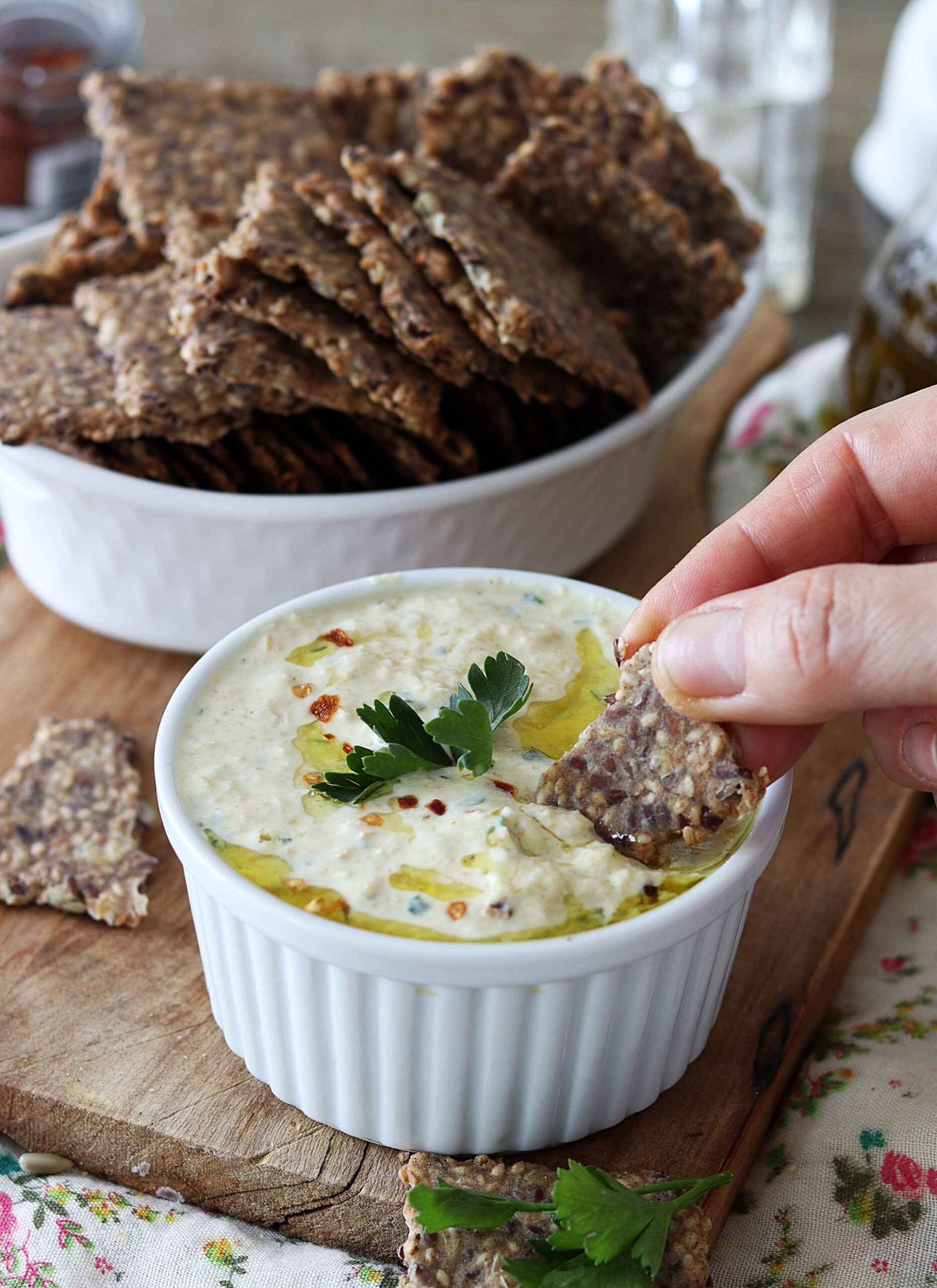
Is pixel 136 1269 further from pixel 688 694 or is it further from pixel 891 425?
pixel 891 425

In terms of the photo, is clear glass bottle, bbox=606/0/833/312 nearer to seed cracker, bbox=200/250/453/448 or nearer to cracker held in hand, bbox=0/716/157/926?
seed cracker, bbox=200/250/453/448

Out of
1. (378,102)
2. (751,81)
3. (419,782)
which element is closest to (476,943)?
(419,782)

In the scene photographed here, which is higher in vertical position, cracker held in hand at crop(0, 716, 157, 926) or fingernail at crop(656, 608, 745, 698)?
fingernail at crop(656, 608, 745, 698)

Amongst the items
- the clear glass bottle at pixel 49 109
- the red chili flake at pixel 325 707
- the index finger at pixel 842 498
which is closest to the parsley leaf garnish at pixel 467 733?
the red chili flake at pixel 325 707

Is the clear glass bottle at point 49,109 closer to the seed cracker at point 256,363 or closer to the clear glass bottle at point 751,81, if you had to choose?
the clear glass bottle at point 751,81

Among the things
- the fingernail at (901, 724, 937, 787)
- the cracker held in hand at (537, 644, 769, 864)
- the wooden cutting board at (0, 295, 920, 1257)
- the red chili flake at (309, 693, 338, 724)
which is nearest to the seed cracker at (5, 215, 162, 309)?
the wooden cutting board at (0, 295, 920, 1257)

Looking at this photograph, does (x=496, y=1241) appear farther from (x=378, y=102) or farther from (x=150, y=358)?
(x=378, y=102)
